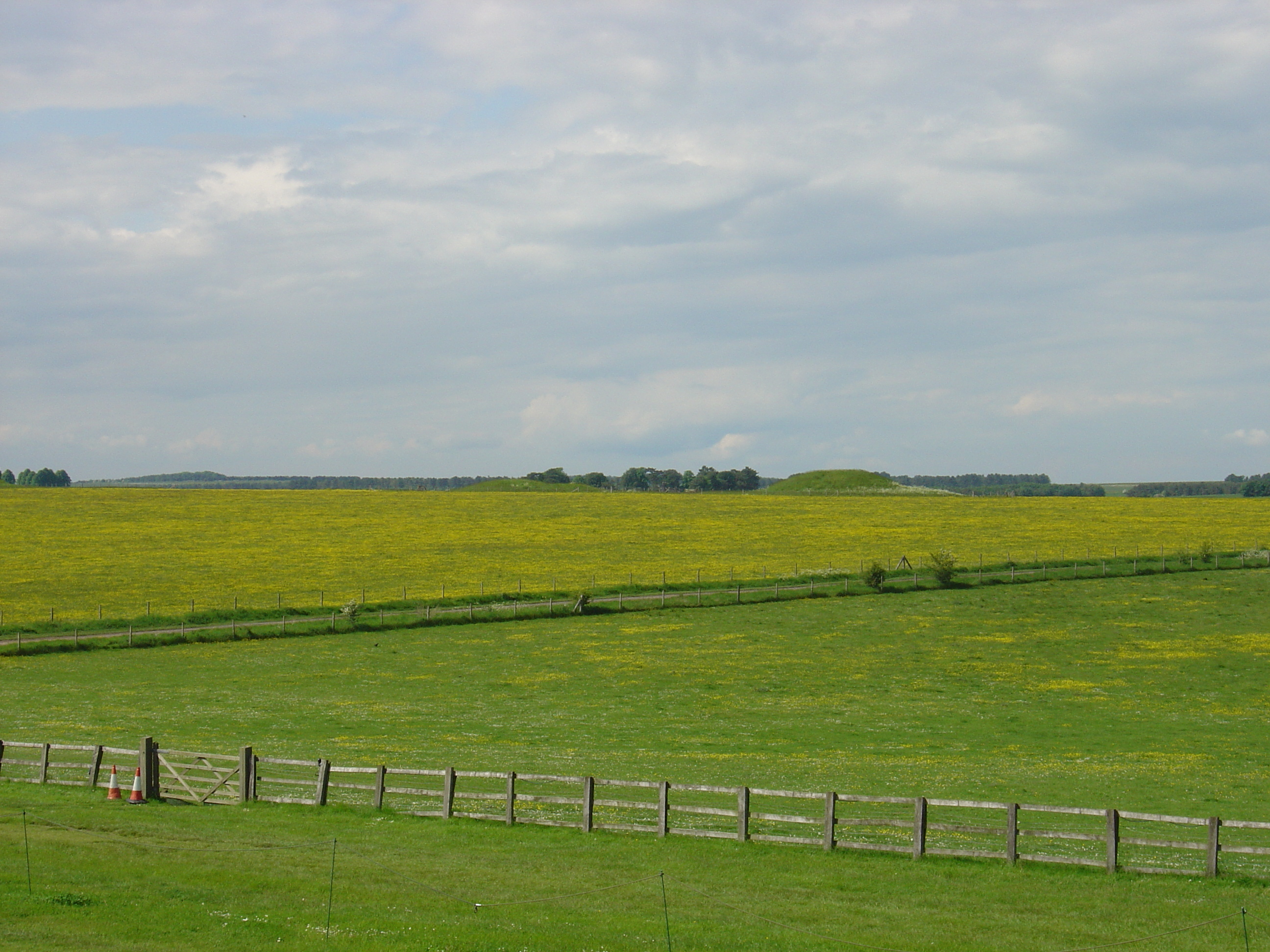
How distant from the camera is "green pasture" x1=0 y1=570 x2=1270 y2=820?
34.6 m

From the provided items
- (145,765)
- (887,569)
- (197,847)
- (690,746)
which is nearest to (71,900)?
(197,847)

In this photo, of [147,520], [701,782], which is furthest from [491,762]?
[147,520]

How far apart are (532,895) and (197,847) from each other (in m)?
7.35

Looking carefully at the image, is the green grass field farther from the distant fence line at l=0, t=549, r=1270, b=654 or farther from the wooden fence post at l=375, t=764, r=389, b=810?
the distant fence line at l=0, t=549, r=1270, b=654

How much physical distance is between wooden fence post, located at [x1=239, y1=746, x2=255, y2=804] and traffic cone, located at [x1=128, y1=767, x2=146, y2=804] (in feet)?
7.68

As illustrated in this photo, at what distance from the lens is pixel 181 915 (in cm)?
1633

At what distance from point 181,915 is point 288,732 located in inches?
1033

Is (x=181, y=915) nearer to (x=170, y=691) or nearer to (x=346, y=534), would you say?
(x=170, y=691)

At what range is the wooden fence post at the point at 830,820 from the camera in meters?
21.9

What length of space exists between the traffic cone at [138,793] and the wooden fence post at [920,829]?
60.9 feet

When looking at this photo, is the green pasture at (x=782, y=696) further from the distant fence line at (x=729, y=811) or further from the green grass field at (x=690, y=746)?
the distant fence line at (x=729, y=811)

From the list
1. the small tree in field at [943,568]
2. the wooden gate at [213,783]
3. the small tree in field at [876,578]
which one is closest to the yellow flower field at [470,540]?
the small tree in field at [943,568]

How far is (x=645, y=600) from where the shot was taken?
81.1m

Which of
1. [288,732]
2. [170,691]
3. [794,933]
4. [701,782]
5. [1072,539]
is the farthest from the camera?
[1072,539]
